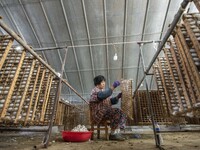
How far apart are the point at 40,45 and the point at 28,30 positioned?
3.54 ft

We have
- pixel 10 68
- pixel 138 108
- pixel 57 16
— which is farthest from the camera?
pixel 57 16

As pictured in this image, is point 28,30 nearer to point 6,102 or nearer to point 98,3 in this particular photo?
point 98,3

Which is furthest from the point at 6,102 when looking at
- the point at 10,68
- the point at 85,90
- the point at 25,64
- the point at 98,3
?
the point at 85,90

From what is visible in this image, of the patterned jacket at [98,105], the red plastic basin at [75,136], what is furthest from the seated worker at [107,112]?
the red plastic basin at [75,136]

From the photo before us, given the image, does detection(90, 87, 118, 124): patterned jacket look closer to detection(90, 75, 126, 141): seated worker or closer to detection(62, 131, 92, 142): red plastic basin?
detection(90, 75, 126, 141): seated worker

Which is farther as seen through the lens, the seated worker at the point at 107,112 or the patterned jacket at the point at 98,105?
the patterned jacket at the point at 98,105

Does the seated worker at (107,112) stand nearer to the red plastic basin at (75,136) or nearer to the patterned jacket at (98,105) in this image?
the patterned jacket at (98,105)

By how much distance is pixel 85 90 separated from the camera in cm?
1273

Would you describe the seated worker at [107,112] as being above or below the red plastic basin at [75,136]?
above

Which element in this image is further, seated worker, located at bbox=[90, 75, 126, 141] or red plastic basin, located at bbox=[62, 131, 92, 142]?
seated worker, located at bbox=[90, 75, 126, 141]

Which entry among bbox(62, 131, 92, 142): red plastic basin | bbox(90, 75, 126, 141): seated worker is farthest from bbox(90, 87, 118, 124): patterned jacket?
bbox(62, 131, 92, 142): red plastic basin

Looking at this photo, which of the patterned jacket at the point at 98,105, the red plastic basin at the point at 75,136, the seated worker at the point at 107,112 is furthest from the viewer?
the patterned jacket at the point at 98,105

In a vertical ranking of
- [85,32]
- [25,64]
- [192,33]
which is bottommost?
[192,33]

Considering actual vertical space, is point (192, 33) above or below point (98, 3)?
below
